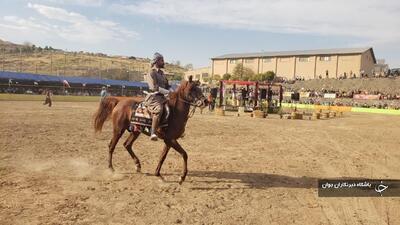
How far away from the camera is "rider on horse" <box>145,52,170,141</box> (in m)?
9.74

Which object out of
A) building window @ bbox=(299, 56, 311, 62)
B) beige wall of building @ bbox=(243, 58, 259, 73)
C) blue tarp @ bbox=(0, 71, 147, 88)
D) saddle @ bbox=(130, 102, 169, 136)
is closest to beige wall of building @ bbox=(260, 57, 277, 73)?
beige wall of building @ bbox=(243, 58, 259, 73)

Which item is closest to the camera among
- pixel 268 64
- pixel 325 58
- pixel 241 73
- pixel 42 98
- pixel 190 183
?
pixel 190 183

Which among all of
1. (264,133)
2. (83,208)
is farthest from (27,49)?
(83,208)

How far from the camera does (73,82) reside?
214 feet

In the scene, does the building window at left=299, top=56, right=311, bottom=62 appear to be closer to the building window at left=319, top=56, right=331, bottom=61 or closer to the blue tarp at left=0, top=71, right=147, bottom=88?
the building window at left=319, top=56, right=331, bottom=61

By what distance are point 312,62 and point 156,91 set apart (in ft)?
331

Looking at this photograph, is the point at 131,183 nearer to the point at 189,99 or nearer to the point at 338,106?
the point at 189,99

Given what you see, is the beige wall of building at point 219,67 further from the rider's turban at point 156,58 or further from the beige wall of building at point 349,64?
the rider's turban at point 156,58

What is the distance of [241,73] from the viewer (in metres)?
109

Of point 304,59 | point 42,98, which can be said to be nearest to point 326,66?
point 304,59

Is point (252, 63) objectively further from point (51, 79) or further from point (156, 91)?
point (156, 91)

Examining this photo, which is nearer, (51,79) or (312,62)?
(51,79)

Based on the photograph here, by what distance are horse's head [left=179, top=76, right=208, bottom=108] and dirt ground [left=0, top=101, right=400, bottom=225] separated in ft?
5.96

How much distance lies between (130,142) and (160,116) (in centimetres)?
162
